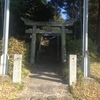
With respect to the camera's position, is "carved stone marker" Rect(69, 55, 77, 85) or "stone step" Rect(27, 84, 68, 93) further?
"carved stone marker" Rect(69, 55, 77, 85)

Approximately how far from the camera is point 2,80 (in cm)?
675

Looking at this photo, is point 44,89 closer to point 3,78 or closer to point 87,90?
point 87,90

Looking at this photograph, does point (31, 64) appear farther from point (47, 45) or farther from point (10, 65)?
point (47, 45)

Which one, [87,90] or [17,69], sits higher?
[17,69]

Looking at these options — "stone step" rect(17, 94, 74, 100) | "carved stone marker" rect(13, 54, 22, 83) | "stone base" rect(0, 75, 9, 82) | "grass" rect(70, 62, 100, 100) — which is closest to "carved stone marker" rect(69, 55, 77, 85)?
"grass" rect(70, 62, 100, 100)

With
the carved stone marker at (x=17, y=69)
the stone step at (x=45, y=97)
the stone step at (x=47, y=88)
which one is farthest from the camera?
the carved stone marker at (x=17, y=69)

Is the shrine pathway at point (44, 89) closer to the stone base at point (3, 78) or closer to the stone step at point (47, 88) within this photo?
the stone step at point (47, 88)

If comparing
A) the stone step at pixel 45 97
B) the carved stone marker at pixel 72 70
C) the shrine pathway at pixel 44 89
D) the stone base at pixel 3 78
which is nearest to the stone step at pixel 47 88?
the shrine pathway at pixel 44 89

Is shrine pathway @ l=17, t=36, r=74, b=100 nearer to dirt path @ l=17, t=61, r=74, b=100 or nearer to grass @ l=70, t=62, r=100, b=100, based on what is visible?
dirt path @ l=17, t=61, r=74, b=100

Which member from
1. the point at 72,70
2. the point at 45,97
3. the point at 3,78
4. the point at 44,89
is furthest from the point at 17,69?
the point at 72,70

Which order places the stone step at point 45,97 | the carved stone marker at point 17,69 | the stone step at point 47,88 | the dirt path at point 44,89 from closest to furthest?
the stone step at point 45,97 → the dirt path at point 44,89 → the stone step at point 47,88 → the carved stone marker at point 17,69

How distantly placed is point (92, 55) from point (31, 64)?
3219 mm

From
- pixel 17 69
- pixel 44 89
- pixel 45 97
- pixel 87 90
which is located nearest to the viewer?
pixel 45 97

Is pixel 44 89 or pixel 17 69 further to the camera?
pixel 17 69
